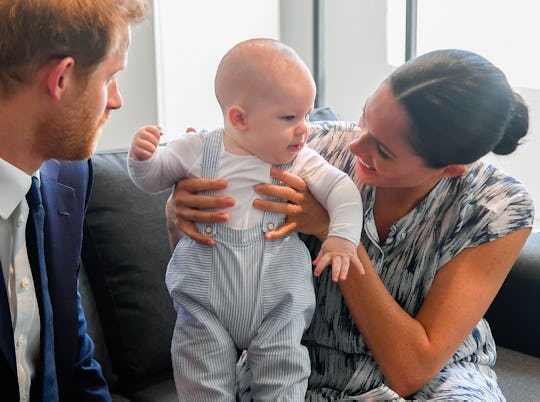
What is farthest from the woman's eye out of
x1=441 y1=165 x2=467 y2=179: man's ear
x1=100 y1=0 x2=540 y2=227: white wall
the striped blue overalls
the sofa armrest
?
x1=100 y1=0 x2=540 y2=227: white wall

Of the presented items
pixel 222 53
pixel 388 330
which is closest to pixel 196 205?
pixel 388 330

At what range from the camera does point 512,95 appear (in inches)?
57.9

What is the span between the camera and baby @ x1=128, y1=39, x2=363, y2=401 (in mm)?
1385

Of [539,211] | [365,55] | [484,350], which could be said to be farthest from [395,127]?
[365,55]

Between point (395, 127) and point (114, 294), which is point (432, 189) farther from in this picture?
point (114, 294)

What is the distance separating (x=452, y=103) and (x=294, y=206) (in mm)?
355

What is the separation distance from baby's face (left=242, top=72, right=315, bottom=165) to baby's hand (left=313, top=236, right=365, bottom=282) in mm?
199

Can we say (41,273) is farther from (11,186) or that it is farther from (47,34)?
(47,34)

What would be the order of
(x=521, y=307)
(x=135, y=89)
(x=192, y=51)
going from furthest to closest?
(x=192, y=51) → (x=135, y=89) → (x=521, y=307)

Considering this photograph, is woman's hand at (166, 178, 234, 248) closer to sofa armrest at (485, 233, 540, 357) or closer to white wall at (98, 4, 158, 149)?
sofa armrest at (485, 233, 540, 357)

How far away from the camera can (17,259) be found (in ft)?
4.39

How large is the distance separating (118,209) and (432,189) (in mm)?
783

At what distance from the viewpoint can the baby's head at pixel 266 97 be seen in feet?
4.53

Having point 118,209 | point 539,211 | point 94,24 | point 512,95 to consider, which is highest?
point 94,24
